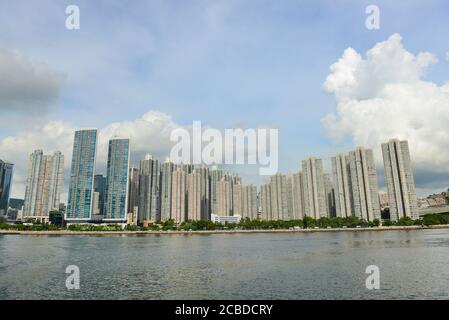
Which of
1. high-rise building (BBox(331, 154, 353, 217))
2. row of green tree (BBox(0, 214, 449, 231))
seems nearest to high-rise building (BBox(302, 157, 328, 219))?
high-rise building (BBox(331, 154, 353, 217))

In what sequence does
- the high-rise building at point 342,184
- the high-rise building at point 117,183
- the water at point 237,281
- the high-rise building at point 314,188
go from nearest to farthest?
the water at point 237,281, the high-rise building at point 342,184, the high-rise building at point 314,188, the high-rise building at point 117,183

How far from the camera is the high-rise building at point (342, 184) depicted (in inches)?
7077

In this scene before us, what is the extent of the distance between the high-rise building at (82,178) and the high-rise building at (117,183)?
9.73m

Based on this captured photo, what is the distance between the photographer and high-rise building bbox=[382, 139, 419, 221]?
166 metres

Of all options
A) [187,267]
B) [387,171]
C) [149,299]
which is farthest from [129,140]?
[149,299]

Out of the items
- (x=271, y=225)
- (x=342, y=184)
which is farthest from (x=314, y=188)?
(x=271, y=225)

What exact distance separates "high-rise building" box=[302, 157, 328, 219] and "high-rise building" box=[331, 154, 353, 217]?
866cm

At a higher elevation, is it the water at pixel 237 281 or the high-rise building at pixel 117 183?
the high-rise building at pixel 117 183

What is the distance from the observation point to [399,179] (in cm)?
16688

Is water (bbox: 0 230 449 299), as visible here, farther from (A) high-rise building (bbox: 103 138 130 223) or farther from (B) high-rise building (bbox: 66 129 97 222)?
(B) high-rise building (bbox: 66 129 97 222)

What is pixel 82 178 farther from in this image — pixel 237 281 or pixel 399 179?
pixel 237 281

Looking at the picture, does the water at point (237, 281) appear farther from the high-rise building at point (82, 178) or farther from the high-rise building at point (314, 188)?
the high-rise building at point (82, 178)

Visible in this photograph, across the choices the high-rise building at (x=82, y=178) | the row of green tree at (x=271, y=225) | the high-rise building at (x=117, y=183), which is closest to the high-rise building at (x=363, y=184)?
the row of green tree at (x=271, y=225)
